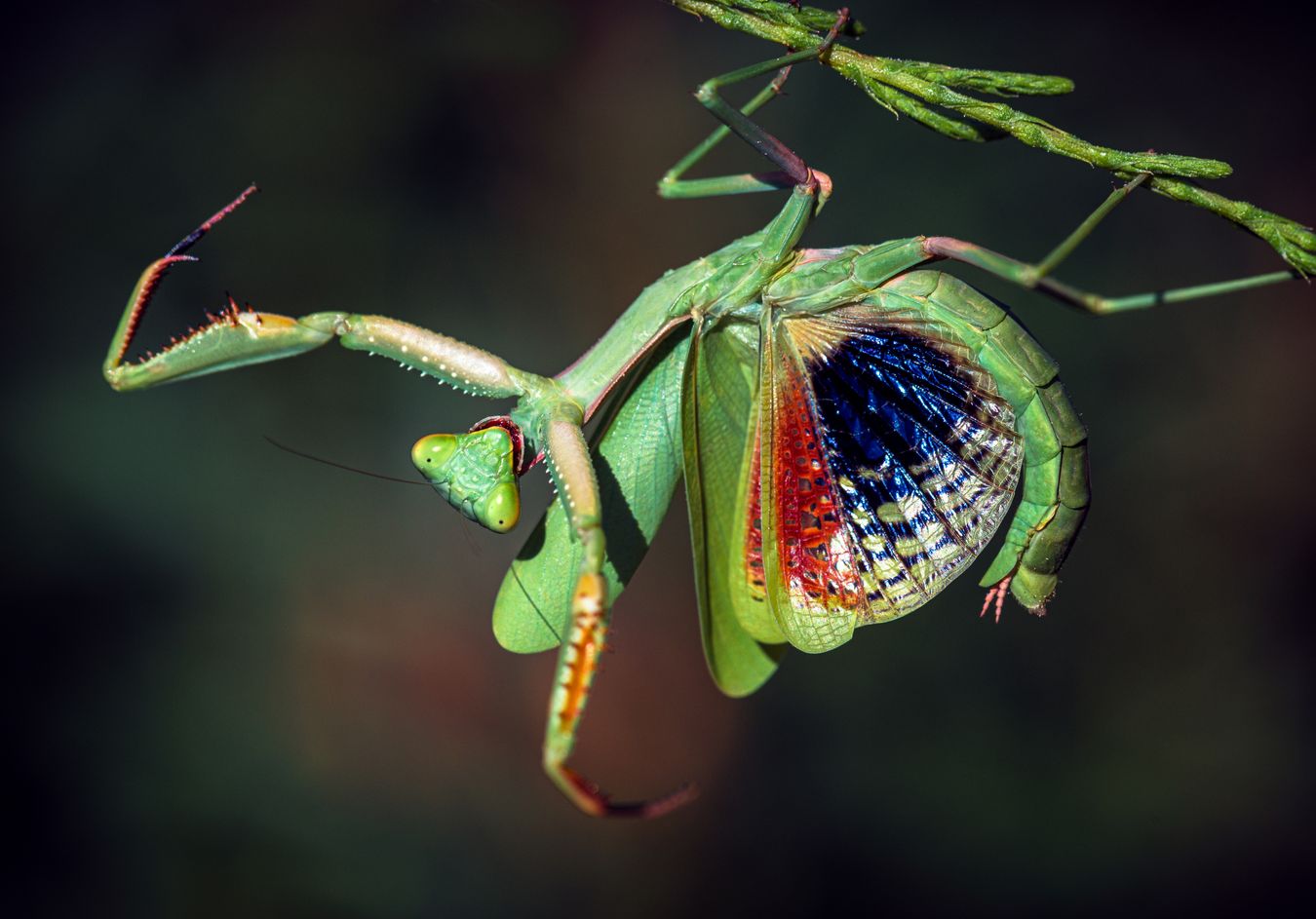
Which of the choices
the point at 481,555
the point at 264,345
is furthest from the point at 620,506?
the point at 481,555

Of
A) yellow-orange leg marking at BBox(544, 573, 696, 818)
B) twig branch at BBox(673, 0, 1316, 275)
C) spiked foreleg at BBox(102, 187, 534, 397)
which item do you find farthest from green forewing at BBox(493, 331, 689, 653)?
twig branch at BBox(673, 0, 1316, 275)

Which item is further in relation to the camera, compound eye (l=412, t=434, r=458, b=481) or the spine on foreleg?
compound eye (l=412, t=434, r=458, b=481)

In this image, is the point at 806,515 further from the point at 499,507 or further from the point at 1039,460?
the point at 499,507

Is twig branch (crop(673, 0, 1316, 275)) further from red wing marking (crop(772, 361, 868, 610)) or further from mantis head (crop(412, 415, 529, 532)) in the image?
mantis head (crop(412, 415, 529, 532))

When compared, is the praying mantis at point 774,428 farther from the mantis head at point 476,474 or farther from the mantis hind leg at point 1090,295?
the mantis hind leg at point 1090,295

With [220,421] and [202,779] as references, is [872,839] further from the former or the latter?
[220,421]
